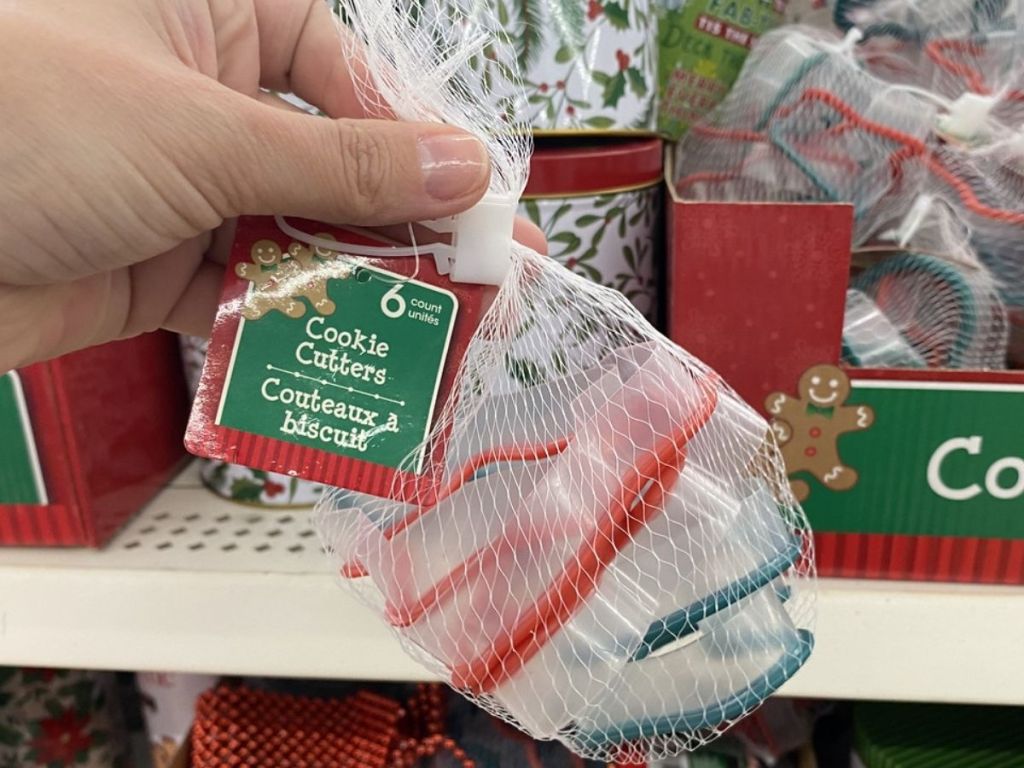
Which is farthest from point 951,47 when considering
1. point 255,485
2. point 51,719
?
point 51,719

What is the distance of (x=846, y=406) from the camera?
43cm

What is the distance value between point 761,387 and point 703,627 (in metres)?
0.17

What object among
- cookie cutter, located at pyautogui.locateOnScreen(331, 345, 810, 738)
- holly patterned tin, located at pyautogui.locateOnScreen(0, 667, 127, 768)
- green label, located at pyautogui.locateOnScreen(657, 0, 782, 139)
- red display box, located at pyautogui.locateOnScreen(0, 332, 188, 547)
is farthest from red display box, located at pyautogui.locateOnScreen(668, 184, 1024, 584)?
holly patterned tin, located at pyautogui.locateOnScreen(0, 667, 127, 768)

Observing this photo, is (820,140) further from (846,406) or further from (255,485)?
(255,485)

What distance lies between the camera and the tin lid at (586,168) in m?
0.49

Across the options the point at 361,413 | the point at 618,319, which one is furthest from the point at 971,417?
the point at 361,413

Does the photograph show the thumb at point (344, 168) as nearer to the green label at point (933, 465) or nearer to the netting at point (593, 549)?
the netting at point (593, 549)

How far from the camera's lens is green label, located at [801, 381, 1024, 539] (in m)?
0.42

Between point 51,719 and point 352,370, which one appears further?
point 51,719

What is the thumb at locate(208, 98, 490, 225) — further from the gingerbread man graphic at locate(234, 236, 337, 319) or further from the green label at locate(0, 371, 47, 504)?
the green label at locate(0, 371, 47, 504)

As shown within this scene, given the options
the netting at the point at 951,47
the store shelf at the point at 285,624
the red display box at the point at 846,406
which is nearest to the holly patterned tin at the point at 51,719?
the store shelf at the point at 285,624

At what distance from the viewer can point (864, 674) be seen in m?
0.44

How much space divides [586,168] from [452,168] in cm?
22

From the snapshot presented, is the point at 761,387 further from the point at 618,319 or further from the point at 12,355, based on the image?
the point at 12,355
